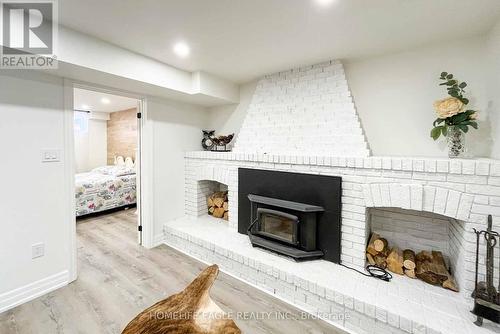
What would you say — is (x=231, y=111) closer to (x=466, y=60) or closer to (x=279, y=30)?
(x=279, y=30)

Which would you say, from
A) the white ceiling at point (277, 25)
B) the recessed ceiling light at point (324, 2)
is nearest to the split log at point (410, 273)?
the white ceiling at point (277, 25)

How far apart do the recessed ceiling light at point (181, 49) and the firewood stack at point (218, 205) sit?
2.11 meters

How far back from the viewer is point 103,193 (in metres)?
4.53

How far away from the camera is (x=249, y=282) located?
2.38 m

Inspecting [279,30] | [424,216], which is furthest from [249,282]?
[279,30]

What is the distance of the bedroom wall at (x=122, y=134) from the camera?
620 cm

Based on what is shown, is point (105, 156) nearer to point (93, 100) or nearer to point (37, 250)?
point (93, 100)

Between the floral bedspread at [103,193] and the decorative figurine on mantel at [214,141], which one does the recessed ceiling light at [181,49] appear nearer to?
the decorative figurine on mantel at [214,141]

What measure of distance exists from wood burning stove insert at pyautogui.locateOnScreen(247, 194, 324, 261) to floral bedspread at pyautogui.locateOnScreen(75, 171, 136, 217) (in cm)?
342

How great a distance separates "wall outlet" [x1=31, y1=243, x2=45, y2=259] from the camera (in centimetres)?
212

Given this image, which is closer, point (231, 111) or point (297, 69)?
point (297, 69)

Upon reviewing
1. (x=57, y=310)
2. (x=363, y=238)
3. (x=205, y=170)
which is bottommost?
(x=57, y=310)

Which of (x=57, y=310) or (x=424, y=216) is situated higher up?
(x=424, y=216)

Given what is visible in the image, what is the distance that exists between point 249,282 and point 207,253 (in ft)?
2.19
